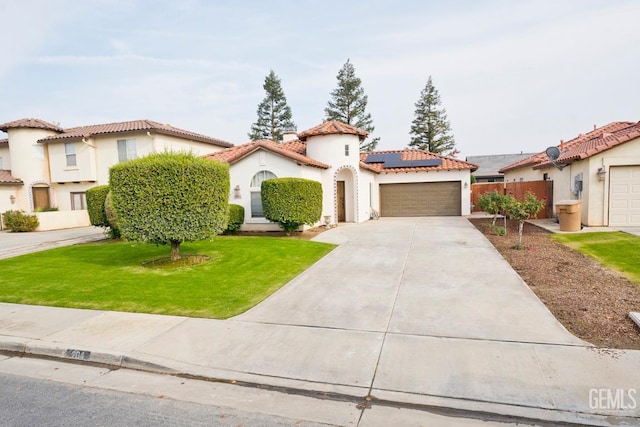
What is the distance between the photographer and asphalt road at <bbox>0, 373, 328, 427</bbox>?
3537 millimetres

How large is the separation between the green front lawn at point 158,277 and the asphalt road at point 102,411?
7.54ft

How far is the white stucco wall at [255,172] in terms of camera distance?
633 inches

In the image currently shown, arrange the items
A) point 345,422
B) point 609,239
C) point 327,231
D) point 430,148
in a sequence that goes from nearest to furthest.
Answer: point 345,422, point 609,239, point 327,231, point 430,148

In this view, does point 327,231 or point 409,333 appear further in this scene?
point 327,231

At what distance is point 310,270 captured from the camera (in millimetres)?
9289

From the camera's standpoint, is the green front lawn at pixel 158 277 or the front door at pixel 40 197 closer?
the green front lawn at pixel 158 277

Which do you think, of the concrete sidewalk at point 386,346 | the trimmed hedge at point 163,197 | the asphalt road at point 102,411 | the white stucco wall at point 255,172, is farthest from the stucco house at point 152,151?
the asphalt road at point 102,411

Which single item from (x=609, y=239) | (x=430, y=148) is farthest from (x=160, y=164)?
(x=430, y=148)

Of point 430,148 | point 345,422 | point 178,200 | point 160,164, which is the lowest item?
point 345,422

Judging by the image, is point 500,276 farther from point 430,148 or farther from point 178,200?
point 430,148

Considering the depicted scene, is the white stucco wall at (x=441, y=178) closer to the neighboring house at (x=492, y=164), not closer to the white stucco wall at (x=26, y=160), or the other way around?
the neighboring house at (x=492, y=164)

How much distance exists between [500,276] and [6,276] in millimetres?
12003

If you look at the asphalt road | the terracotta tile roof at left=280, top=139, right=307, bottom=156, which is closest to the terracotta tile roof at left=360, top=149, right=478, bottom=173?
the terracotta tile roof at left=280, top=139, right=307, bottom=156

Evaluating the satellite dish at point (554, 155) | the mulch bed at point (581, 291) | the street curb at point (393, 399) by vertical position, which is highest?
the satellite dish at point (554, 155)
